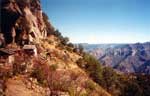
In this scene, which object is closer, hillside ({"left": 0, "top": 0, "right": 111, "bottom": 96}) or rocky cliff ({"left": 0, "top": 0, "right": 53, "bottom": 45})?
hillside ({"left": 0, "top": 0, "right": 111, "bottom": 96})

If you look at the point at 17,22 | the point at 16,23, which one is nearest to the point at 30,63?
the point at 16,23

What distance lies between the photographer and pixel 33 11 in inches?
3629

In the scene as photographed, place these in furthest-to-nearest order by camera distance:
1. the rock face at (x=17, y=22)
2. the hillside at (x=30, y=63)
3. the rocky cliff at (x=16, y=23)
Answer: the rock face at (x=17, y=22)
the rocky cliff at (x=16, y=23)
the hillside at (x=30, y=63)

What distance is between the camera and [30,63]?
195 ft

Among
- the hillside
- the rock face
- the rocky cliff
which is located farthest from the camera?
the rock face

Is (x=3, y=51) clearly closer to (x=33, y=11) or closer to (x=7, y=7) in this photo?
(x=7, y=7)

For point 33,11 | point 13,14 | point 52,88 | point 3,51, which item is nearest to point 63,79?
point 52,88

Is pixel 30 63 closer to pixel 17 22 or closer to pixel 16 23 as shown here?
pixel 16 23

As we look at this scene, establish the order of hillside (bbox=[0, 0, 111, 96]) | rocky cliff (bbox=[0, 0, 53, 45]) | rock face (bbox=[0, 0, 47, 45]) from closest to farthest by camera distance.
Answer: hillside (bbox=[0, 0, 111, 96]) → rocky cliff (bbox=[0, 0, 53, 45]) → rock face (bbox=[0, 0, 47, 45])

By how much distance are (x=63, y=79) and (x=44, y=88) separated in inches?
296

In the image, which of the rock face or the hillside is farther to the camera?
the rock face

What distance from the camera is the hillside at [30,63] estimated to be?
1948 inches

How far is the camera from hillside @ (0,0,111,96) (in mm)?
49469

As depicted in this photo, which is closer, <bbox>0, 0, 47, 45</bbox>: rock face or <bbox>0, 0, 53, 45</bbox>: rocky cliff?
<bbox>0, 0, 53, 45</bbox>: rocky cliff
